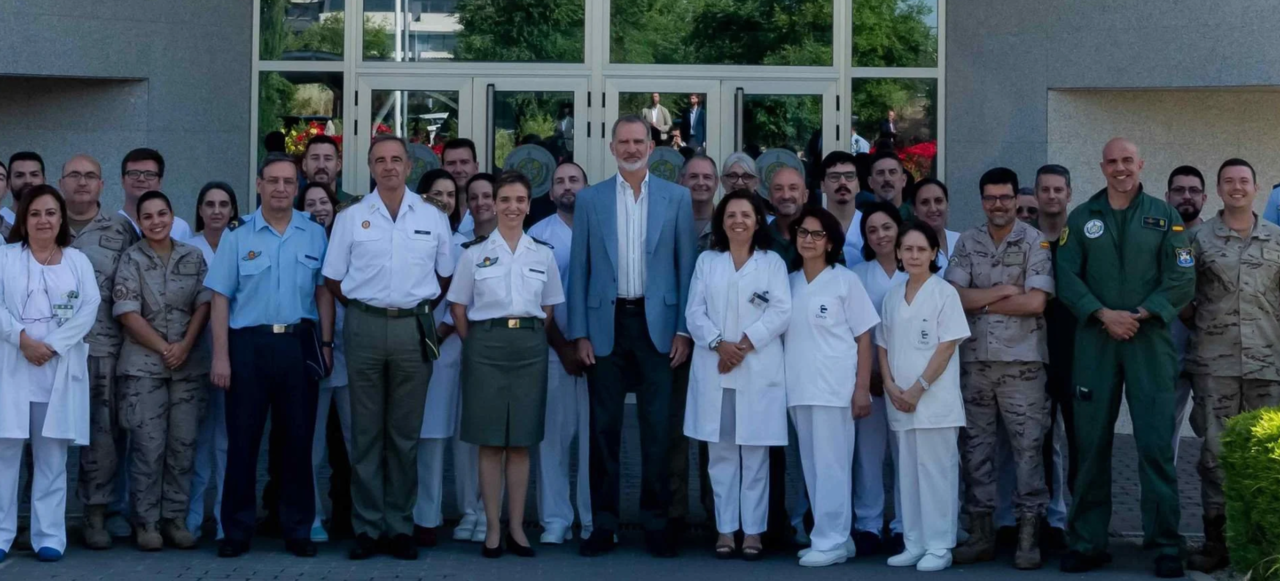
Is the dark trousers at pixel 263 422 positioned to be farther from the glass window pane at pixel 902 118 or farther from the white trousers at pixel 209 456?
the glass window pane at pixel 902 118

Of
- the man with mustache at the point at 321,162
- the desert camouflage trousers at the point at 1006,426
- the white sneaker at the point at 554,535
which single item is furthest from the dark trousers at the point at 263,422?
the desert camouflage trousers at the point at 1006,426

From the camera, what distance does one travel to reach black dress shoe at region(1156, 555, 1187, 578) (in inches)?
270

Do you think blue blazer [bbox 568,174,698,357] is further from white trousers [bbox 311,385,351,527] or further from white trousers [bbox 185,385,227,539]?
white trousers [bbox 185,385,227,539]

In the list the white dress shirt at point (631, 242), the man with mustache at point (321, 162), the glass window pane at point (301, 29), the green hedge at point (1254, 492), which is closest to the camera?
the green hedge at point (1254, 492)

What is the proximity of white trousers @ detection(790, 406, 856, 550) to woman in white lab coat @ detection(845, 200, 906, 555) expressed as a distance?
333 mm

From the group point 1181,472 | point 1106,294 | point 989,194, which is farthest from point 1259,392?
point 1181,472

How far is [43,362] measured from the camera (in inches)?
274

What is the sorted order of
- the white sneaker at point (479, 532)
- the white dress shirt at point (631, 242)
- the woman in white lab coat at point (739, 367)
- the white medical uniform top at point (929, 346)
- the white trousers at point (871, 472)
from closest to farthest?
the white medical uniform top at point (929, 346) → the woman in white lab coat at point (739, 367) → the white dress shirt at point (631, 242) → the white trousers at point (871, 472) → the white sneaker at point (479, 532)

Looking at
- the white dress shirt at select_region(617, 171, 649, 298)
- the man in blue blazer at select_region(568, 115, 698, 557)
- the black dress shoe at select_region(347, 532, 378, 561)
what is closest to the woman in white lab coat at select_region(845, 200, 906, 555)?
the man in blue blazer at select_region(568, 115, 698, 557)

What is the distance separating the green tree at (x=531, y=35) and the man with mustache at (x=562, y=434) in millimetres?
5115

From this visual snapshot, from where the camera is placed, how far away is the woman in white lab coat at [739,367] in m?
7.07

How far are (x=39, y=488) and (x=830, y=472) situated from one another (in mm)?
3838

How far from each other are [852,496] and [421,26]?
6809 millimetres

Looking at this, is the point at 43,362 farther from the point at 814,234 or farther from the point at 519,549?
the point at 814,234
